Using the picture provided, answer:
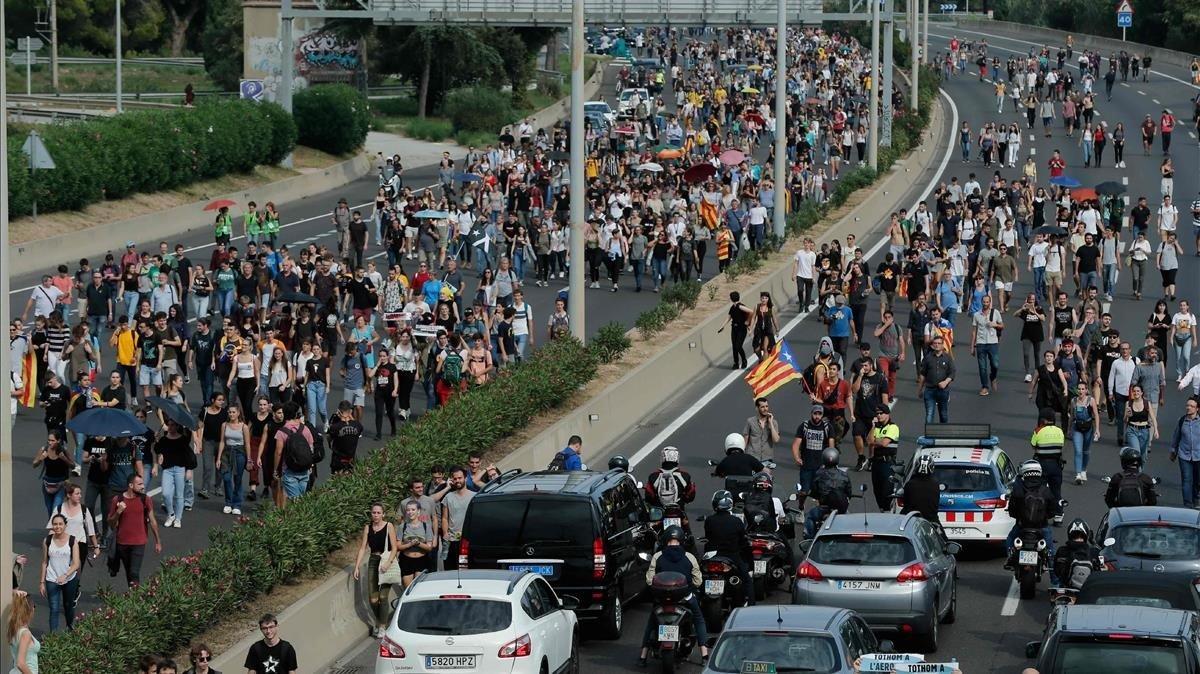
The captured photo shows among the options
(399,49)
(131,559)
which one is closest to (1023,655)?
(131,559)

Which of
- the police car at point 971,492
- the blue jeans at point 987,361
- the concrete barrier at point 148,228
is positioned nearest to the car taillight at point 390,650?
the police car at point 971,492

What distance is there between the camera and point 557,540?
744 inches

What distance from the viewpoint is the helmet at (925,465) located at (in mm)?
21984

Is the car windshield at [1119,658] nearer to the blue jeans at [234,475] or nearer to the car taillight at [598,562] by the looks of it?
the car taillight at [598,562]

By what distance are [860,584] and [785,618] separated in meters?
3.03

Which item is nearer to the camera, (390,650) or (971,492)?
(390,650)

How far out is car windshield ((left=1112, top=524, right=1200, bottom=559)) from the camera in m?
19.0

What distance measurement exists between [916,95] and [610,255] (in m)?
35.4

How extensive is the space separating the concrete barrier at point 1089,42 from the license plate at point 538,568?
8273cm

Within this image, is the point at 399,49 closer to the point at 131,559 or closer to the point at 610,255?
the point at 610,255

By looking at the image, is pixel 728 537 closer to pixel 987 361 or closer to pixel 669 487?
pixel 669 487

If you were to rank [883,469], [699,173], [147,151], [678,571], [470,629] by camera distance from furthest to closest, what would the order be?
[147,151] → [699,173] → [883,469] → [678,571] → [470,629]

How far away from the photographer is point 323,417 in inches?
1102

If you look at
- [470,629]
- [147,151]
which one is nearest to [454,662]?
[470,629]
